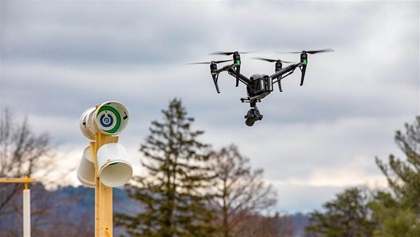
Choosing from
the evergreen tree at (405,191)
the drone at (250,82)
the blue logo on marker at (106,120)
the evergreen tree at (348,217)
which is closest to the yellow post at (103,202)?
the blue logo on marker at (106,120)

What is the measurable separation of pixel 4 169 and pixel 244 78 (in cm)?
2536

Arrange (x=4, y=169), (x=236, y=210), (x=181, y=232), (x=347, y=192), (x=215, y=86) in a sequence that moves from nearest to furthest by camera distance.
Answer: (x=215, y=86), (x=4, y=169), (x=181, y=232), (x=236, y=210), (x=347, y=192)

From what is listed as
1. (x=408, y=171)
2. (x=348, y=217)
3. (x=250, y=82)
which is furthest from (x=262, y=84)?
(x=348, y=217)

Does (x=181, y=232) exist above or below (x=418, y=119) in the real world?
below

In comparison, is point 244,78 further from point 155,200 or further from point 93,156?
point 155,200

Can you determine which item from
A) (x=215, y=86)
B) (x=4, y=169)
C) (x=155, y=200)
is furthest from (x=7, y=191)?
(x=215, y=86)

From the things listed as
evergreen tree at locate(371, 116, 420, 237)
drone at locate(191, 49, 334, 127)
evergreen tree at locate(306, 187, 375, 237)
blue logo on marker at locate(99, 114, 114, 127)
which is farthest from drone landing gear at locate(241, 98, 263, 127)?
evergreen tree at locate(306, 187, 375, 237)

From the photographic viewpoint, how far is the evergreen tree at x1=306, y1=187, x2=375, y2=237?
6109cm

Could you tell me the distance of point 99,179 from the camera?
14.6 metres

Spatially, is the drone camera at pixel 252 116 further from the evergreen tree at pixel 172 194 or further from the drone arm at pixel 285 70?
the evergreen tree at pixel 172 194

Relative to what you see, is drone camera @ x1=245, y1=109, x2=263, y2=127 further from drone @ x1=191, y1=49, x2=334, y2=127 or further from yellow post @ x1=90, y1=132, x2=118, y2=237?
yellow post @ x1=90, y1=132, x2=118, y2=237

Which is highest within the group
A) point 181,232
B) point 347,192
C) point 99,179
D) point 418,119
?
point 347,192

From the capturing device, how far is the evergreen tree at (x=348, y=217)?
6109 centimetres

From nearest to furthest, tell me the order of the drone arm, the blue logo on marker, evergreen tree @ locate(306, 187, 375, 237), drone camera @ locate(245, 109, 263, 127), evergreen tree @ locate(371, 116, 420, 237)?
drone camera @ locate(245, 109, 263, 127) < the drone arm < the blue logo on marker < evergreen tree @ locate(371, 116, 420, 237) < evergreen tree @ locate(306, 187, 375, 237)
